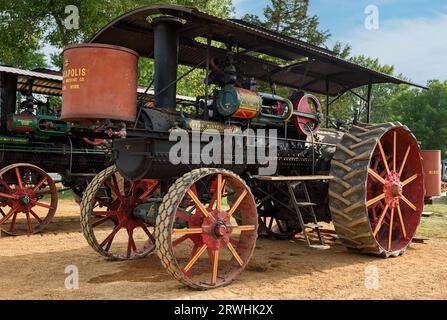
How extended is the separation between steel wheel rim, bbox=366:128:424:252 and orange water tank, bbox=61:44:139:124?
3382 millimetres

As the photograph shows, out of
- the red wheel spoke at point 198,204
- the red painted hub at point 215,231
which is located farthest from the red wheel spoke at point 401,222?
the red wheel spoke at point 198,204

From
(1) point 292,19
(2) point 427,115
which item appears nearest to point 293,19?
(1) point 292,19

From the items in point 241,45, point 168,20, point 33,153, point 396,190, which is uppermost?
point 168,20

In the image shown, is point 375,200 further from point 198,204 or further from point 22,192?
point 22,192

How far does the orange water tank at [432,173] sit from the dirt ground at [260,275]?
815 millimetres

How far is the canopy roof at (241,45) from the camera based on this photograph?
4740 mm

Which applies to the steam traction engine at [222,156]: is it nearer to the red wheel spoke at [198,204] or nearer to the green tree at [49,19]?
the red wheel spoke at [198,204]

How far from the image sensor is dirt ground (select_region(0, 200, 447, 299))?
412cm

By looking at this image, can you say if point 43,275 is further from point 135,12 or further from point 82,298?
point 135,12

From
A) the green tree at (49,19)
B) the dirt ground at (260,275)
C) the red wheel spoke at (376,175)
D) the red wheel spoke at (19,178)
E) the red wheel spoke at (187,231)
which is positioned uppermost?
the green tree at (49,19)

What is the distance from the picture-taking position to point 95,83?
403cm

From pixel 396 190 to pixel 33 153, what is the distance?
6125 mm

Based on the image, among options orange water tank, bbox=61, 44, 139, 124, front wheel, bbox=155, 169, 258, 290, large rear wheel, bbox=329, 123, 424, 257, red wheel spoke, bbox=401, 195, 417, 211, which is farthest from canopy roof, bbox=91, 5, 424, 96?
red wheel spoke, bbox=401, 195, 417, 211

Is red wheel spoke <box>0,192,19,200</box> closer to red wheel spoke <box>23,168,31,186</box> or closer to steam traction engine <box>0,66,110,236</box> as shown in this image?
steam traction engine <box>0,66,110,236</box>
